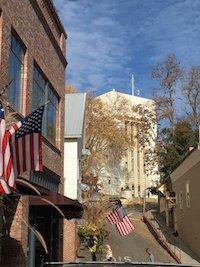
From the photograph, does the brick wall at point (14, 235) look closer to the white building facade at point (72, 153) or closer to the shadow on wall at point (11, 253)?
the shadow on wall at point (11, 253)

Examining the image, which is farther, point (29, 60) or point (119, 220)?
point (119, 220)

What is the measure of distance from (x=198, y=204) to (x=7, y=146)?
74.3ft

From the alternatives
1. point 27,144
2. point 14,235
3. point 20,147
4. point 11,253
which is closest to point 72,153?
point 11,253

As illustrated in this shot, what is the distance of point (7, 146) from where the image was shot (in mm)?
8805

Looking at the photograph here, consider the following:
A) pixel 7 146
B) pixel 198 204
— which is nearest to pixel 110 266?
pixel 7 146

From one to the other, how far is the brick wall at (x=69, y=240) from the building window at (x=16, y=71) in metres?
10.7

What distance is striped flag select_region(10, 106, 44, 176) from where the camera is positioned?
31.1 feet

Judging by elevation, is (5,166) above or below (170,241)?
above

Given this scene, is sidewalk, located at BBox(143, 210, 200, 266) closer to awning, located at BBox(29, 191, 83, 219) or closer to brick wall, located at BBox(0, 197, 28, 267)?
awning, located at BBox(29, 191, 83, 219)

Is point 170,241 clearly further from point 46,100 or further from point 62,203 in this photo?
point 62,203

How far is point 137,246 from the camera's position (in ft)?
117

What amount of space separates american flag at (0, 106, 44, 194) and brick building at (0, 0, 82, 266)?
1.81m

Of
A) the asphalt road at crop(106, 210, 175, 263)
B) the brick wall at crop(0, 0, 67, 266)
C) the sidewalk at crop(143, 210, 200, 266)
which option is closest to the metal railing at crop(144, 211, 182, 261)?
the sidewalk at crop(143, 210, 200, 266)

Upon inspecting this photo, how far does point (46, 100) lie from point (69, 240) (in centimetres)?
904
